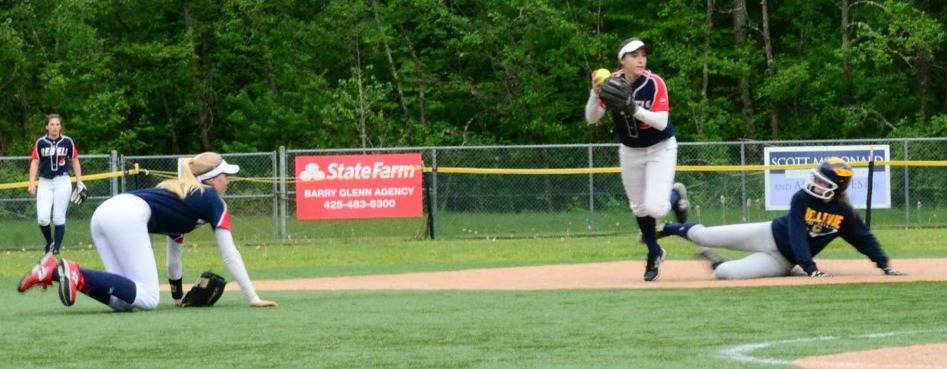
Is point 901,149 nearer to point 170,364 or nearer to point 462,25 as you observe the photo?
point 462,25

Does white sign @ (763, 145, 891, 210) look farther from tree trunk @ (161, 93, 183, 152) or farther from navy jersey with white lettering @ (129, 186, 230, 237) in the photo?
tree trunk @ (161, 93, 183, 152)

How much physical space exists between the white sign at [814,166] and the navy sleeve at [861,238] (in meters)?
13.0

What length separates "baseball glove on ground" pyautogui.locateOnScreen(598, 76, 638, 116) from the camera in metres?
11.5

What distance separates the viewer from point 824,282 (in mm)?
11570

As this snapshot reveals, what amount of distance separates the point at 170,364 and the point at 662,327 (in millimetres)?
2600

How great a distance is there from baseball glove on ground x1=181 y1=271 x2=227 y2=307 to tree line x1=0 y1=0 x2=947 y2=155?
88.2ft

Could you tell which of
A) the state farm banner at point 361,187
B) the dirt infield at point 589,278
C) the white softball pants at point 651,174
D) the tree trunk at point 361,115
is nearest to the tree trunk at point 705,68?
the tree trunk at point 361,115

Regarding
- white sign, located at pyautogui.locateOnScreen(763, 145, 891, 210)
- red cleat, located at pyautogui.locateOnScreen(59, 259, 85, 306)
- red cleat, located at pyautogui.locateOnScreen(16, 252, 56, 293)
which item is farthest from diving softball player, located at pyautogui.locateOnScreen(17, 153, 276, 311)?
white sign, located at pyautogui.locateOnScreen(763, 145, 891, 210)

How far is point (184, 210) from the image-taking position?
404 inches

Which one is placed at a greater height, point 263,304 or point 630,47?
point 630,47

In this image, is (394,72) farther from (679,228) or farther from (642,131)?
(642,131)

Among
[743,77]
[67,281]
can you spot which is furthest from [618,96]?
[743,77]

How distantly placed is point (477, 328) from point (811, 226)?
4078 millimetres

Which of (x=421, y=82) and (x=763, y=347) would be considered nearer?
(x=763, y=347)
